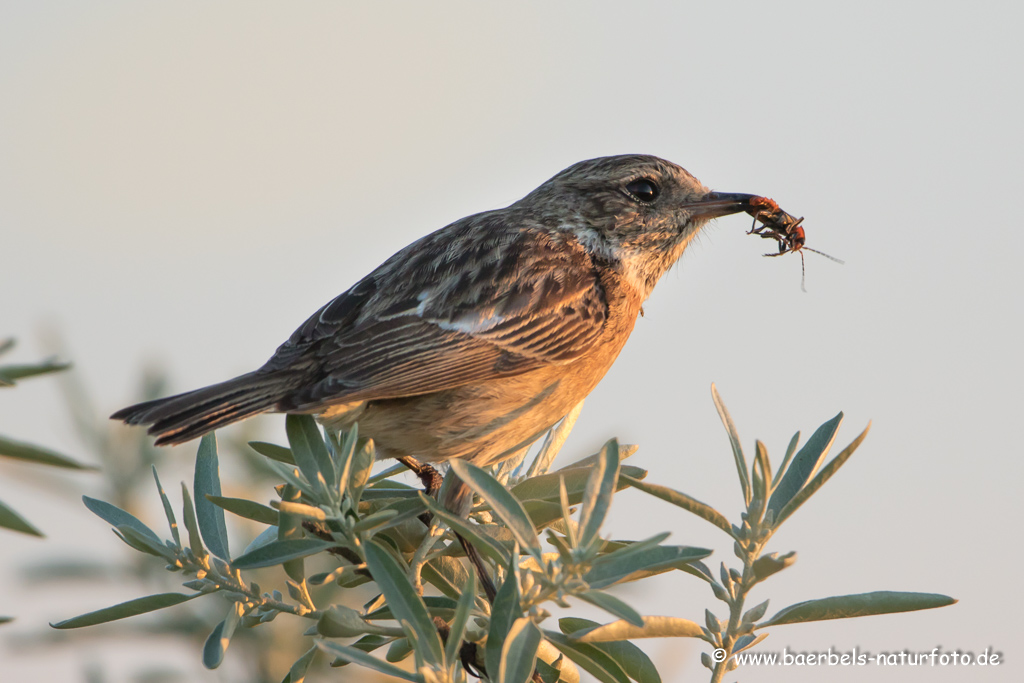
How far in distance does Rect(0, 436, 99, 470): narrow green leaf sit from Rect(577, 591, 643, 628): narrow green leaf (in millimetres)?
1329

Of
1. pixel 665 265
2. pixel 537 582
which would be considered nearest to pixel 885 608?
pixel 537 582

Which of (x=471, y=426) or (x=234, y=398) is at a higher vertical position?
(x=234, y=398)

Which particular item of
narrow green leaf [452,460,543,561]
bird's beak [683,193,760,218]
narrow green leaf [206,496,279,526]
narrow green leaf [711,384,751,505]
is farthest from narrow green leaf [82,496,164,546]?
bird's beak [683,193,760,218]

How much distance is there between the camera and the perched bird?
12.3 ft

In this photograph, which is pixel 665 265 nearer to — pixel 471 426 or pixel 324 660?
pixel 471 426

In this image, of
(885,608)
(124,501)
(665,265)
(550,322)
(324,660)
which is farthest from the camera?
(665,265)

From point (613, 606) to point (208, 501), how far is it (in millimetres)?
1425

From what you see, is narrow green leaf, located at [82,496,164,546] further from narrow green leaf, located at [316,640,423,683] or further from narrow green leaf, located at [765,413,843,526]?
narrow green leaf, located at [765,413,843,526]

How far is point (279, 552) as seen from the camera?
8.18 ft

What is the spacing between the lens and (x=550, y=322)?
4559mm

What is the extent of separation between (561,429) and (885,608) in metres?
→ 1.91

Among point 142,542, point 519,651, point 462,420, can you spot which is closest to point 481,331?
point 462,420

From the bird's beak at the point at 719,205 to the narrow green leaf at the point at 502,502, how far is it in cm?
347

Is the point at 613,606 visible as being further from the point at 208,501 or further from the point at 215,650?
the point at 208,501
